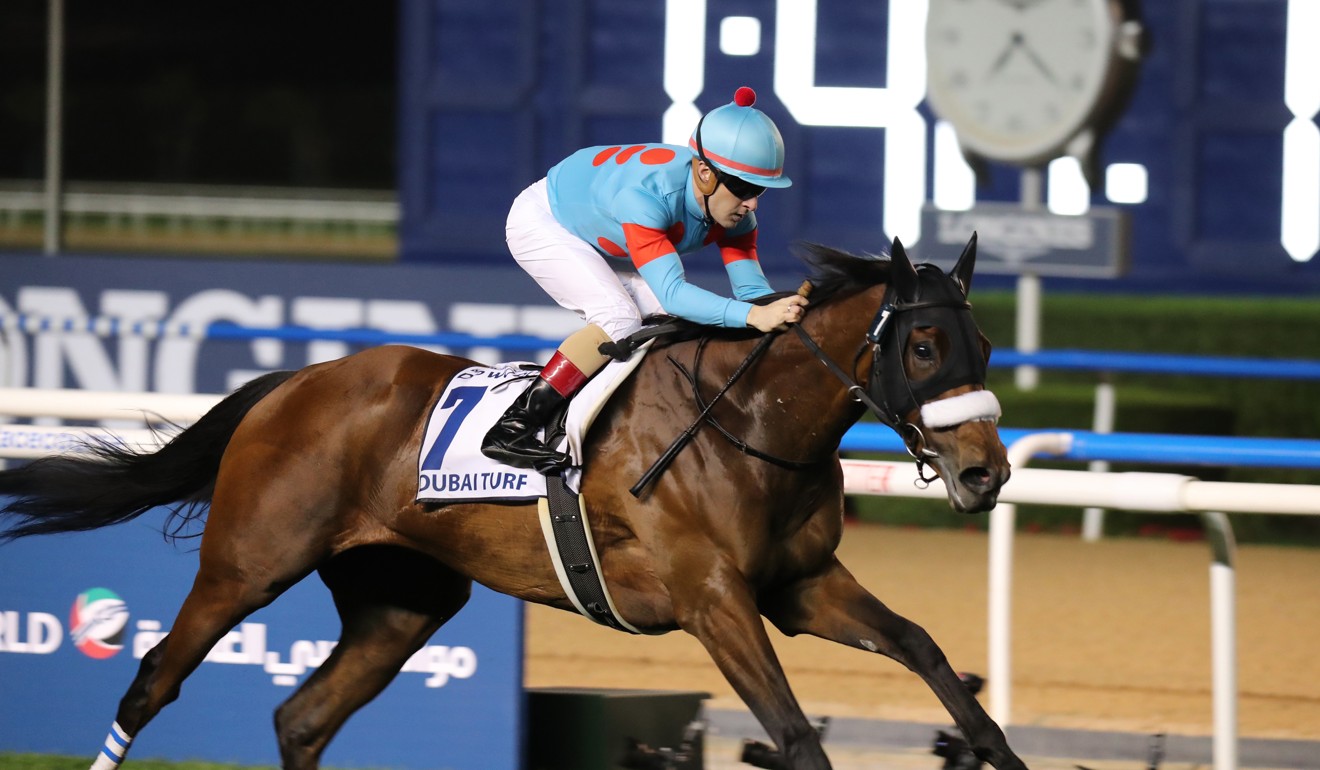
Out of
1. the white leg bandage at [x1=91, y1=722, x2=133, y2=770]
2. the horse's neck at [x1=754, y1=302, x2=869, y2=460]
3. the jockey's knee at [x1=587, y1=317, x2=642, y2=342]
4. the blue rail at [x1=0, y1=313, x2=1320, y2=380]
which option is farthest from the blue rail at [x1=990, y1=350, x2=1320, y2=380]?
the white leg bandage at [x1=91, y1=722, x2=133, y2=770]

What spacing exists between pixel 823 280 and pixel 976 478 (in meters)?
0.56

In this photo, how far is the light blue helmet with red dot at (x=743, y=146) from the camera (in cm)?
340

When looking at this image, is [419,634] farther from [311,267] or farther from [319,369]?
[311,267]

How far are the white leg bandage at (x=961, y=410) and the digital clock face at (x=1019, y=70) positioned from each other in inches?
210

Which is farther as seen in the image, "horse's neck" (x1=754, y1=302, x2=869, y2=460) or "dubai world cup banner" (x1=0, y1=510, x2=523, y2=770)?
"dubai world cup banner" (x1=0, y1=510, x2=523, y2=770)

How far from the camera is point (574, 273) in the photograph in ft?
12.1

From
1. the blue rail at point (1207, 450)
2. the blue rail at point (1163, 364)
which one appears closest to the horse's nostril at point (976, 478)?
the blue rail at point (1207, 450)

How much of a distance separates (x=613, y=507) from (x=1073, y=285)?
7.12 m

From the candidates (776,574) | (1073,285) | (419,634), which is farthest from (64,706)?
(1073,285)

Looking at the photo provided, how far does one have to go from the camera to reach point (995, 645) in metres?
3.99

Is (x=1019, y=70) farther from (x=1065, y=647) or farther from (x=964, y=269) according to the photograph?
(x=964, y=269)

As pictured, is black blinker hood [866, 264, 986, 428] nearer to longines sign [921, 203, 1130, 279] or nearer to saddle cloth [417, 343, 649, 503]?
saddle cloth [417, 343, 649, 503]

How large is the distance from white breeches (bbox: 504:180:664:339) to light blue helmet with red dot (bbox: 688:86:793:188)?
0.37 m

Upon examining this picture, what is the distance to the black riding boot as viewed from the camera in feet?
11.5
